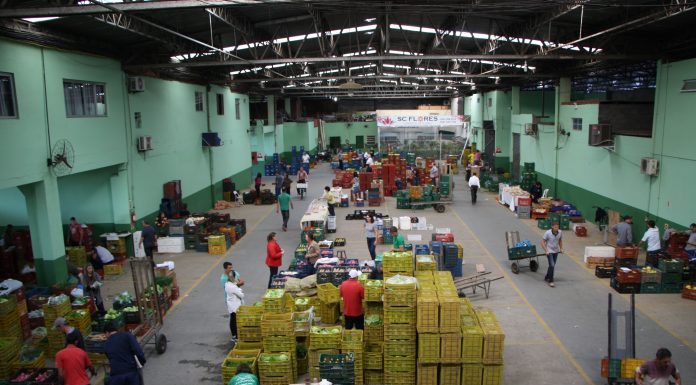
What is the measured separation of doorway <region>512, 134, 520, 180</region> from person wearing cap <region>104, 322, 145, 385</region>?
27.6 metres

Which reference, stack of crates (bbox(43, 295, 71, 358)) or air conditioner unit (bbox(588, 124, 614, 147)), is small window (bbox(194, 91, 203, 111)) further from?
air conditioner unit (bbox(588, 124, 614, 147))

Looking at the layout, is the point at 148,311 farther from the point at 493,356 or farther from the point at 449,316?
the point at 493,356

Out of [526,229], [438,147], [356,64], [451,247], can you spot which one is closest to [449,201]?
[526,229]

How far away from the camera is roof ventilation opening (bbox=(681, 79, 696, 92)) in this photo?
14.2 metres

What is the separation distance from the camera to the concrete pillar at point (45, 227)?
40.7 ft

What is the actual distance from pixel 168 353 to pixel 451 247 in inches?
296

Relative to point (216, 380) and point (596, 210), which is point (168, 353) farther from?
point (596, 210)

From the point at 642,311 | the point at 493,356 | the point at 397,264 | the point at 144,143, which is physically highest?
the point at 144,143

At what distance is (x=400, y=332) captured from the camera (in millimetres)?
8125

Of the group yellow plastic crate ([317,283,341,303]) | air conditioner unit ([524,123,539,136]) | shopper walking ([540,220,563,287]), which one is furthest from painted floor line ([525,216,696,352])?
air conditioner unit ([524,123,539,136])

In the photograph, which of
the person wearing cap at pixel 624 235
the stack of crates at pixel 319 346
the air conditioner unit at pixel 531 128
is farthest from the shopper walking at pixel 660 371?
the air conditioner unit at pixel 531 128

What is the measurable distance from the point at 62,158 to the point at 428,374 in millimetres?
10213

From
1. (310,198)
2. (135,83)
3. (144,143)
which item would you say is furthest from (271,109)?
(135,83)

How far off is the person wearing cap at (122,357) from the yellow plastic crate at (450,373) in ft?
14.9
